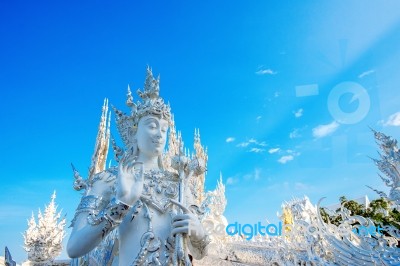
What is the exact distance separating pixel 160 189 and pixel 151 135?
0.40 metres

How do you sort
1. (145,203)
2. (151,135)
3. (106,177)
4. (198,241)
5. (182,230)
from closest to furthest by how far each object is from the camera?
(182,230) < (198,241) < (145,203) < (106,177) < (151,135)

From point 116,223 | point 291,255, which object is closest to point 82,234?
point 116,223

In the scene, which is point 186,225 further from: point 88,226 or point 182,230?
point 88,226

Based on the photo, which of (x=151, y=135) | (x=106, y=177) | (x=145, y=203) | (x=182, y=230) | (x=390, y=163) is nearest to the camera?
(x=182, y=230)

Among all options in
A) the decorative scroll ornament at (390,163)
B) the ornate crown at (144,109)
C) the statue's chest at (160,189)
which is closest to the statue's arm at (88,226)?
the statue's chest at (160,189)

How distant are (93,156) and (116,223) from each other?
21.0ft

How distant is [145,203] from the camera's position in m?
1.94

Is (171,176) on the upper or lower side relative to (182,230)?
upper

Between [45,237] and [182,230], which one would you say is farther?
[45,237]

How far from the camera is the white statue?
5.16 ft

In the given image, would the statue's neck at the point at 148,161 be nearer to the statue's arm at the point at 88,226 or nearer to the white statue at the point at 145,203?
the white statue at the point at 145,203

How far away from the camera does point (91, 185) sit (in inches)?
78.8

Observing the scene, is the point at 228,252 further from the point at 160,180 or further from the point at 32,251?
the point at 160,180

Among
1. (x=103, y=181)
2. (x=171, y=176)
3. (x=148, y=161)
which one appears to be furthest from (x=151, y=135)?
(x=103, y=181)
